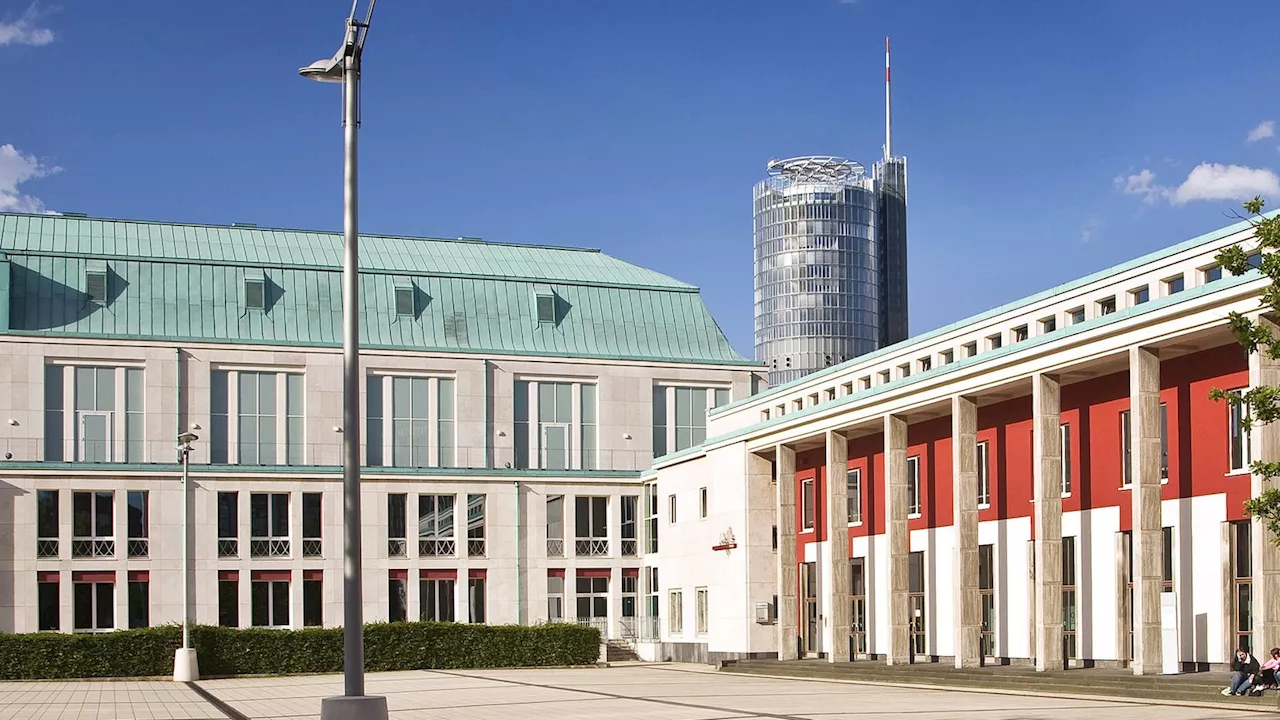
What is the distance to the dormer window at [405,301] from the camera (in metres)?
73.5

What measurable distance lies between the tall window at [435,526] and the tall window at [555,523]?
4255 mm

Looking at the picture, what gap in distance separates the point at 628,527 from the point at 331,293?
1677 cm

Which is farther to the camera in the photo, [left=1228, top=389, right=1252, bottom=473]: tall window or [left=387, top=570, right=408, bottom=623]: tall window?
[left=387, top=570, right=408, bottom=623]: tall window

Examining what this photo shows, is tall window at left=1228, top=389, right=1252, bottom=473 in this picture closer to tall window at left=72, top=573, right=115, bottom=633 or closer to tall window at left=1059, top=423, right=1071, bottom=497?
tall window at left=1059, top=423, right=1071, bottom=497

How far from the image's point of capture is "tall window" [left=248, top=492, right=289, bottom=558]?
215ft

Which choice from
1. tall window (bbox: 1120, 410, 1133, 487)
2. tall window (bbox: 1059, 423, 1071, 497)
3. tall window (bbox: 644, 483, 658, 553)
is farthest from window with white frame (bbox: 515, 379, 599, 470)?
tall window (bbox: 1120, 410, 1133, 487)

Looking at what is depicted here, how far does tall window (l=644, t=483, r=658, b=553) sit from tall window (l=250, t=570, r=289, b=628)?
605 inches

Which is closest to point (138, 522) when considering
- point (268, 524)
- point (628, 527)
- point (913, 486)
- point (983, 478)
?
point (268, 524)

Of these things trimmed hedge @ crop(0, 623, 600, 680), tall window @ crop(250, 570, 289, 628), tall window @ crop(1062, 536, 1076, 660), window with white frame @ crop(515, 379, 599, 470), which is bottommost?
trimmed hedge @ crop(0, 623, 600, 680)

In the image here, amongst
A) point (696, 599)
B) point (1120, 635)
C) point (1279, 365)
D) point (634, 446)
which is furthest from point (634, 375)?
point (1279, 365)

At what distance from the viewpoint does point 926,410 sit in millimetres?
47250

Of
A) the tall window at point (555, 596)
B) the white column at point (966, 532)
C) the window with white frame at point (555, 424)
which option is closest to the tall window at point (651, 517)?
the window with white frame at point (555, 424)

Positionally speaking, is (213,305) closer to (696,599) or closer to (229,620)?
(229,620)

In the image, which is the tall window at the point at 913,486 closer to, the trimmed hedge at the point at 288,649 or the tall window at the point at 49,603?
the trimmed hedge at the point at 288,649
